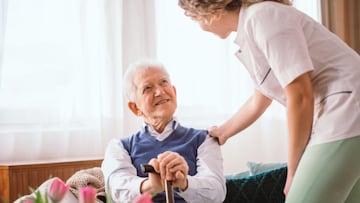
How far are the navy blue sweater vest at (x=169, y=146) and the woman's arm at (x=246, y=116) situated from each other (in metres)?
0.06

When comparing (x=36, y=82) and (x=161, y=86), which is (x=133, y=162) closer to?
(x=161, y=86)

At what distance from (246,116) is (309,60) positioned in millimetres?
498

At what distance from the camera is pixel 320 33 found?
1432 millimetres

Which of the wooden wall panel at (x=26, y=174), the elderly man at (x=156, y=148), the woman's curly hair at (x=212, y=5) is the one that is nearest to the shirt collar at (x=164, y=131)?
the elderly man at (x=156, y=148)

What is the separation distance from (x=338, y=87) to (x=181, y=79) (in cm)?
142

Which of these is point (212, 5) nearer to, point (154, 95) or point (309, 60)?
point (309, 60)

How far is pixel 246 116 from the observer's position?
5.92ft

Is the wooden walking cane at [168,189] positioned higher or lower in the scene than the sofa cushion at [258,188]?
higher

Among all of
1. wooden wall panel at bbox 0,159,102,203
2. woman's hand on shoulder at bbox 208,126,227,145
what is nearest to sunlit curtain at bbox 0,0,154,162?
wooden wall panel at bbox 0,159,102,203

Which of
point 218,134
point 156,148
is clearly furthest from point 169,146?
point 218,134

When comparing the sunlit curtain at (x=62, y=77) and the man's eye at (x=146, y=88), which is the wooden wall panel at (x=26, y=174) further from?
the man's eye at (x=146, y=88)

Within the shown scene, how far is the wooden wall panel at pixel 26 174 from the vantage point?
6.74 ft

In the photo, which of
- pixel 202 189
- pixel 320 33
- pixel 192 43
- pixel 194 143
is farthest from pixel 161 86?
pixel 192 43

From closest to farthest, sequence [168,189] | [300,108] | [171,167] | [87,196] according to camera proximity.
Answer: [87,196]
[168,189]
[300,108]
[171,167]
